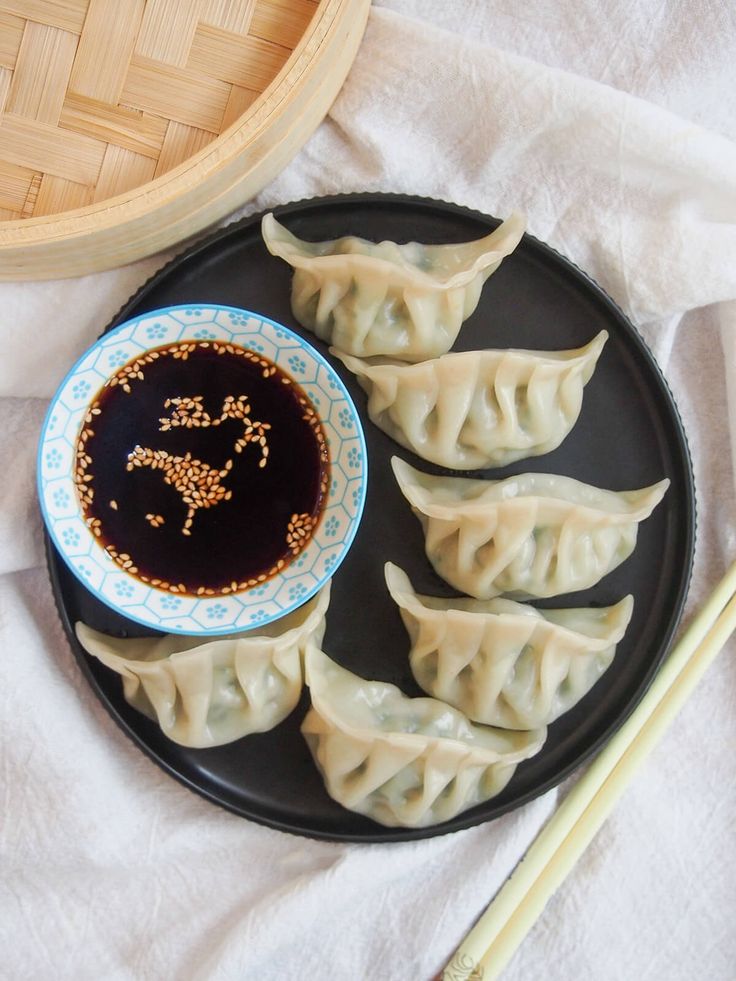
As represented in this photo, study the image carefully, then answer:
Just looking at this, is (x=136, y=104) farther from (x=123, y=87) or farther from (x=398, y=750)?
(x=398, y=750)

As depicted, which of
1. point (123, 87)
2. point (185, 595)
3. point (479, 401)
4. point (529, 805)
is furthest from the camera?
point (529, 805)

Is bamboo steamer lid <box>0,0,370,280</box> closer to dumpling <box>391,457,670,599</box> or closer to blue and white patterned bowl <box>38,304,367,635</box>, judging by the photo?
blue and white patterned bowl <box>38,304,367,635</box>

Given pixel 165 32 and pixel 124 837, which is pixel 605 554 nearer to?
pixel 124 837

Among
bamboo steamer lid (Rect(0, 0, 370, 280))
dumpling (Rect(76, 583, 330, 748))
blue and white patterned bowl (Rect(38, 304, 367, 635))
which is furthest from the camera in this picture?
dumpling (Rect(76, 583, 330, 748))

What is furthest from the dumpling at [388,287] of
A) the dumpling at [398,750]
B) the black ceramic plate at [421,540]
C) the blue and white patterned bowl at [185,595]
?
the dumpling at [398,750]

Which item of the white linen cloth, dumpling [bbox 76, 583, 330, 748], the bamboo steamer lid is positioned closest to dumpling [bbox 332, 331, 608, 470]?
the white linen cloth

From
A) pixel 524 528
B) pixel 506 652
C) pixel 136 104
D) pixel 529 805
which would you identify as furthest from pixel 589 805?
pixel 136 104
